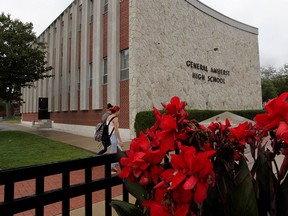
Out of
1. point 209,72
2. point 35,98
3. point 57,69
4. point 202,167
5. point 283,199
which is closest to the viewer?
point 202,167

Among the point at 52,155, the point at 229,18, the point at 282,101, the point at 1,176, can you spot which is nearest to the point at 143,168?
the point at 282,101

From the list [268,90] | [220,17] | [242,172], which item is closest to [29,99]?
[220,17]

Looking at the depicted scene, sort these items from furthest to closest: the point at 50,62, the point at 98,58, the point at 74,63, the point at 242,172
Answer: the point at 50,62
the point at 74,63
the point at 98,58
the point at 242,172

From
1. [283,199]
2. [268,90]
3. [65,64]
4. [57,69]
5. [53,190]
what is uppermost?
[268,90]

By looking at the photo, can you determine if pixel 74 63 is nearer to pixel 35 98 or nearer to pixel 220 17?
pixel 35 98

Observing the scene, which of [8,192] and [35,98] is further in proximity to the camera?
[35,98]

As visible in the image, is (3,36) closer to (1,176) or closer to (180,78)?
(180,78)

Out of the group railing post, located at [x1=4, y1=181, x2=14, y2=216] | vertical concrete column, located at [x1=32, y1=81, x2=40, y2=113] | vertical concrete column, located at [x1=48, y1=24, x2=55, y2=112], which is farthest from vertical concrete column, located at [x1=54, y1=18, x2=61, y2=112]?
railing post, located at [x1=4, y1=181, x2=14, y2=216]

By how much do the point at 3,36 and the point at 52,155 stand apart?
454 inches

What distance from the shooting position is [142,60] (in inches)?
570

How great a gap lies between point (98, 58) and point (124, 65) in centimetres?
311

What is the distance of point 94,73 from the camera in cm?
1827

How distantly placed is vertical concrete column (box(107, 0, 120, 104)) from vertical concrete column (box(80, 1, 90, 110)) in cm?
395

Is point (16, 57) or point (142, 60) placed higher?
point (16, 57)
